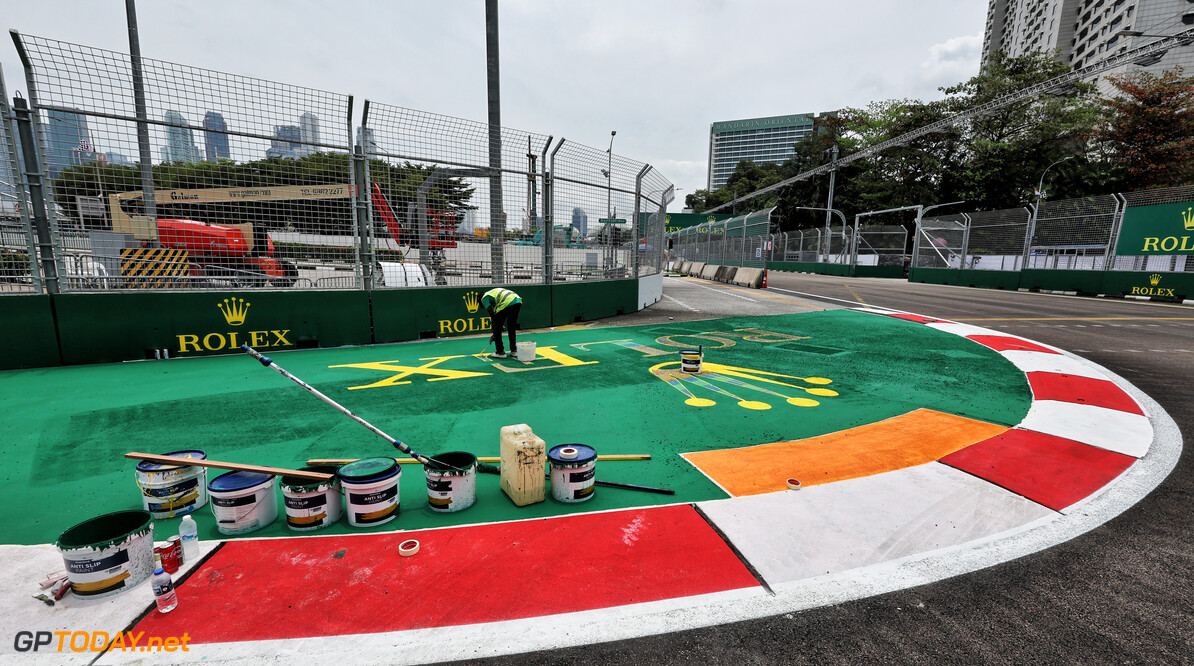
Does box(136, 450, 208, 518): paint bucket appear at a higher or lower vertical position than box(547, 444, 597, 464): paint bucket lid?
lower

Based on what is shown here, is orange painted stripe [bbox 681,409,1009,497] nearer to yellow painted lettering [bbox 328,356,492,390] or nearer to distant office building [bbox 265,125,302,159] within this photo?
yellow painted lettering [bbox 328,356,492,390]

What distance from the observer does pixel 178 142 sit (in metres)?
6.62

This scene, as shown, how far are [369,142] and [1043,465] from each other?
9.25 m

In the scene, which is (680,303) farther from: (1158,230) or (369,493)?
(1158,230)

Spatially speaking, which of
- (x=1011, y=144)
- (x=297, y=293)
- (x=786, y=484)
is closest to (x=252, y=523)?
(x=786, y=484)

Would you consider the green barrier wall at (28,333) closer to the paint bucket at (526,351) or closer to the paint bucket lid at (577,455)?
the paint bucket at (526,351)

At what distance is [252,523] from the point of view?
2.77 m

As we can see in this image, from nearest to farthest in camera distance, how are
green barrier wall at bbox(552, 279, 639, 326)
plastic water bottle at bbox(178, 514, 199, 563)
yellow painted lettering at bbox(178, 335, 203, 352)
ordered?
plastic water bottle at bbox(178, 514, 199, 563) → yellow painted lettering at bbox(178, 335, 203, 352) → green barrier wall at bbox(552, 279, 639, 326)

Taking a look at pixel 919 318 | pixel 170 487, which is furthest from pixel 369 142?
pixel 919 318

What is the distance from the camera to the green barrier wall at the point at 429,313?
834 cm

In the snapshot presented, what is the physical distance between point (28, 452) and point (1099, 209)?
1161 inches

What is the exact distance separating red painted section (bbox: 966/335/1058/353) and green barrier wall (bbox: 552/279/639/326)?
24.1ft

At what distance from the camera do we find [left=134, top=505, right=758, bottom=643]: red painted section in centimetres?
205

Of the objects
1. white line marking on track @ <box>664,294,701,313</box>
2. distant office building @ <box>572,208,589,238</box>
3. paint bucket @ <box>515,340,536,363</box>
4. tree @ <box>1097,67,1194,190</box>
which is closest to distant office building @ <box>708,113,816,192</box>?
tree @ <box>1097,67,1194,190</box>
